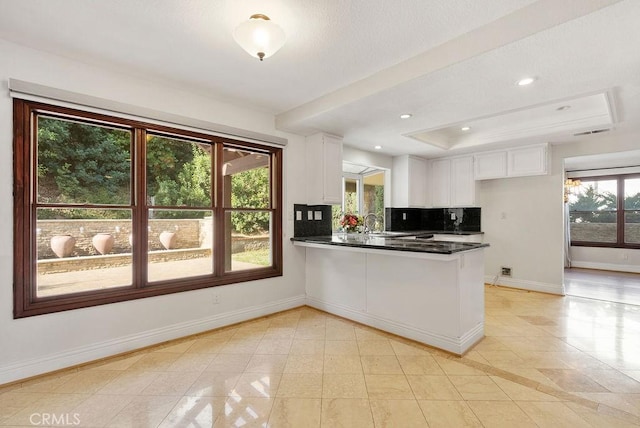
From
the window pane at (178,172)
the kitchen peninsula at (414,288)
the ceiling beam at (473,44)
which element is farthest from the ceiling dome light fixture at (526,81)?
the window pane at (178,172)

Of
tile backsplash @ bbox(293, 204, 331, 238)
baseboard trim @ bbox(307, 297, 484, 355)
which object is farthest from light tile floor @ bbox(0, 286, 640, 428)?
tile backsplash @ bbox(293, 204, 331, 238)

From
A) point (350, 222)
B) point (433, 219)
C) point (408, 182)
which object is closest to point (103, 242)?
point (350, 222)

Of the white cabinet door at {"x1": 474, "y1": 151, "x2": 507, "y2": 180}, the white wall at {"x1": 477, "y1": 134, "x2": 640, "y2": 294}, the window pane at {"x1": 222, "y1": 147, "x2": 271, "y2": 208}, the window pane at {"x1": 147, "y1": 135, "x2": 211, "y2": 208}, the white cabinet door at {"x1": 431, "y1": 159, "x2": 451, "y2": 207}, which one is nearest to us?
the window pane at {"x1": 147, "y1": 135, "x2": 211, "y2": 208}

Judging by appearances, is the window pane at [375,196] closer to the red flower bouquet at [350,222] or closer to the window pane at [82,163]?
the red flower bouquet at [350,222]

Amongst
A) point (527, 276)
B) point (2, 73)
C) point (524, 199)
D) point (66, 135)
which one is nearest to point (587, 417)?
point (527, 276)

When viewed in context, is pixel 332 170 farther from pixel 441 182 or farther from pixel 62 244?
pixel 62 244

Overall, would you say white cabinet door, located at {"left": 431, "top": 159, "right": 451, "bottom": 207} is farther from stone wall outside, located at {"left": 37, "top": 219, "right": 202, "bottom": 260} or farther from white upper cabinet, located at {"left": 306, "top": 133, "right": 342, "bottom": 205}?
stone wall outside, located at {"left": 37, "top": 219, "right": 202, "bottom": 260}

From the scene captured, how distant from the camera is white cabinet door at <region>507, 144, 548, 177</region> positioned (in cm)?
446

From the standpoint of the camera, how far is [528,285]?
15.9ft

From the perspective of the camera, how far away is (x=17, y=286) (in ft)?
7.20

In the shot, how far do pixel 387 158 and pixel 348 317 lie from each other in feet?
10.0

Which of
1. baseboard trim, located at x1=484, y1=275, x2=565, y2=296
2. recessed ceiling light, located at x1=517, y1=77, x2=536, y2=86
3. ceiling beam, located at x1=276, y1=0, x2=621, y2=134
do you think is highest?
ceiling beam, located at x1=276, y1=0, x2=621, y2=134

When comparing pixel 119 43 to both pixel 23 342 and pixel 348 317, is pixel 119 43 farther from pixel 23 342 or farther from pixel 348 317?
pixel 348 317

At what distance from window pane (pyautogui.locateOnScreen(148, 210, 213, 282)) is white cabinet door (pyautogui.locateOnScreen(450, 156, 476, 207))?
423cm
